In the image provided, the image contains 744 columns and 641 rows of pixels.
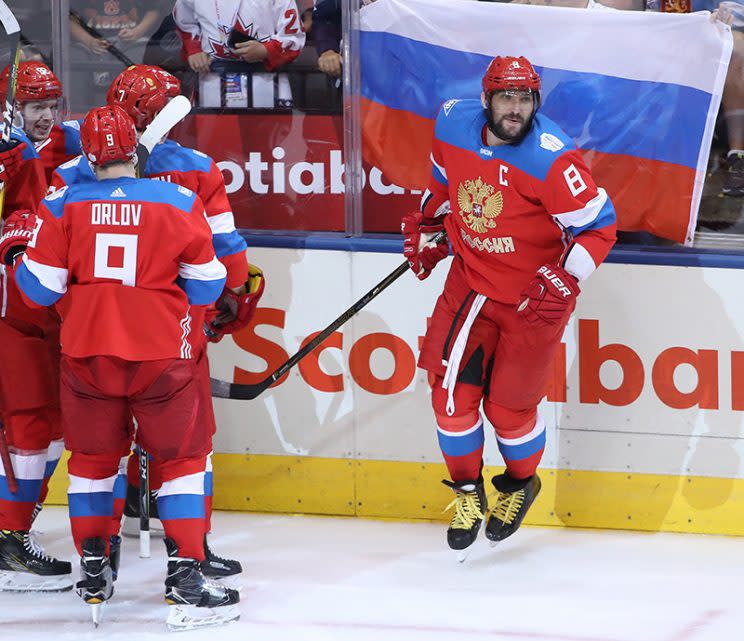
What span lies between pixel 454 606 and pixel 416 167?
1351mm

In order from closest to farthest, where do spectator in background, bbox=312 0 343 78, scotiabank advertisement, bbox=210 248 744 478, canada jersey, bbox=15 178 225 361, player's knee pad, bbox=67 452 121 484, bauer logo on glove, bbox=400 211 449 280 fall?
canada jersey, bbox=15 178 225 361, player's knee pad, bbox=67 452 121 484, bauer logo on glove, bbox=400 211 449 280, scotiabank advertisement, bbox=210 248 744 478, spectator in background, bbox=312 0 343 78

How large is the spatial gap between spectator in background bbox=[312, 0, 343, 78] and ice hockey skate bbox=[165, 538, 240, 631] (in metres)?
1.55

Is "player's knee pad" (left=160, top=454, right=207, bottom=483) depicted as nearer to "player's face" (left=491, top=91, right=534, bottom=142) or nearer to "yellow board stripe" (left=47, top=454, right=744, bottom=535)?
"yellow board stripe" (left=47, top=454, right=744, bottom=535)

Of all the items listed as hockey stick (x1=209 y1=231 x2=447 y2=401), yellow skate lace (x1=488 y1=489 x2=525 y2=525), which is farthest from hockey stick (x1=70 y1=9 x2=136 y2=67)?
yellow skate lace (x1=488 y1=489 x2=525 y2=525)

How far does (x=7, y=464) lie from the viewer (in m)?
3.46

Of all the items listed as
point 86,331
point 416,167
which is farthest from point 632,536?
point 86,331

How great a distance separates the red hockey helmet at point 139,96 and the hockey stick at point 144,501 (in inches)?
35.7

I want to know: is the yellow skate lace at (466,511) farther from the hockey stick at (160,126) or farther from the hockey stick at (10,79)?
the hockey stick at (10,79)

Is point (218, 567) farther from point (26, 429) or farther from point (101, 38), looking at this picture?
point (101, 38)

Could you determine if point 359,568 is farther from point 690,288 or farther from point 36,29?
point 36,29

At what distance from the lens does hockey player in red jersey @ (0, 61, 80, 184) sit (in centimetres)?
353

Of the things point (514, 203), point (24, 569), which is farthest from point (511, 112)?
point (24, 569)

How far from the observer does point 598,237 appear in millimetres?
3324

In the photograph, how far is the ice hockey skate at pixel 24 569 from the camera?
11.4ft
